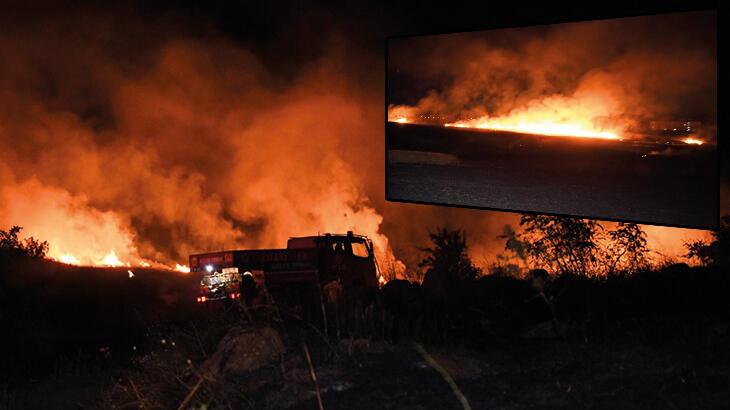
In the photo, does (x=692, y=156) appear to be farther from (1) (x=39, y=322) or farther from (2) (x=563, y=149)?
(1) (x=39, y=322)

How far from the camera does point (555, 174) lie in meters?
11.3

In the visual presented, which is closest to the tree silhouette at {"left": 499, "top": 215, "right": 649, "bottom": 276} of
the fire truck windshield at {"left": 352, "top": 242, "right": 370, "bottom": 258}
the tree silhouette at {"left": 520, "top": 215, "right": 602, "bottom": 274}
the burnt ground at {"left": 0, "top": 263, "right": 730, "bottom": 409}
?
the tree silhouette at {"left": 520, "top": 215, "right": 602, "bottom": 274}

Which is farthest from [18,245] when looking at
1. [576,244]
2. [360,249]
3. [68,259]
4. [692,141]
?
[692,141]

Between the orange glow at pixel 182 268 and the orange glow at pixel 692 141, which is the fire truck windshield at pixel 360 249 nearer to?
the orange glow at pixel 692 141

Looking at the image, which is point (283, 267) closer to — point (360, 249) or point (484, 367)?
point (360, 249)

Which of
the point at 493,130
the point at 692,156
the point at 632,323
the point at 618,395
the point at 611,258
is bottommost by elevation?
the point at 618,395

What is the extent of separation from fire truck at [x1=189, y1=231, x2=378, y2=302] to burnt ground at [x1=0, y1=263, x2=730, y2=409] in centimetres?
417

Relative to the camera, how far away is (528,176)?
11.6 meters

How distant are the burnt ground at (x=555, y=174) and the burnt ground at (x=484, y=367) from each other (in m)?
1.82

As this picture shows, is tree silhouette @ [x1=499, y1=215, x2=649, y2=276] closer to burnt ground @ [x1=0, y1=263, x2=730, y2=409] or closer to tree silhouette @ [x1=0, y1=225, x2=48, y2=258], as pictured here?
burnt ground @ [x1=0, y1=263, x2=730, y2=409]

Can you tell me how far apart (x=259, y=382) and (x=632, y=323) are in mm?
3375

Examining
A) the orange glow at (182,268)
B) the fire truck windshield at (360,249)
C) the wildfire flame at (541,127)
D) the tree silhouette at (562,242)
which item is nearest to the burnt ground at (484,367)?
the wildfire flame at (541,127)

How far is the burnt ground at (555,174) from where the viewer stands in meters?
10.1

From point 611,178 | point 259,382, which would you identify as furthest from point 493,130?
point 259,382
